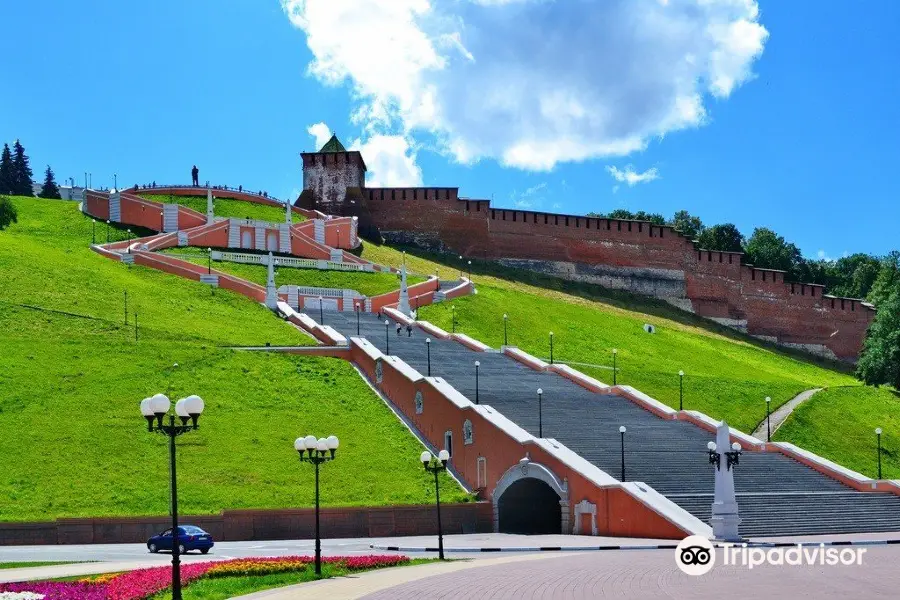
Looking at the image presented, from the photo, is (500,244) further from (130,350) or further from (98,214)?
(130,350)

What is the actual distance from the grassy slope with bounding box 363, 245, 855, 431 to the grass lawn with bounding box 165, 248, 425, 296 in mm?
4515

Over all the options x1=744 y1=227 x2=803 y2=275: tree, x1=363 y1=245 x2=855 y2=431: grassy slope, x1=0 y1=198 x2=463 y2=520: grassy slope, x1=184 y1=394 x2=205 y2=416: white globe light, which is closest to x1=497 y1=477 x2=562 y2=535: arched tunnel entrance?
x1=0 y1=198 x2=463 y2=520: grassy slope

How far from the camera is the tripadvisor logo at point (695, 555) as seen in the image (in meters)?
17.2

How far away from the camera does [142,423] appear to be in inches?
1303

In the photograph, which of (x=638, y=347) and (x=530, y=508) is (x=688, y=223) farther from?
(x=530, y=508)

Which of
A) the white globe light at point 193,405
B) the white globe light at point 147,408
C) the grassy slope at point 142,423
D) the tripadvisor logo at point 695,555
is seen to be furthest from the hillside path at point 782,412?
the white globe light at point 147,408

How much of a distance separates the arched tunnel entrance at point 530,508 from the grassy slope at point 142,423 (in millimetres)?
1436

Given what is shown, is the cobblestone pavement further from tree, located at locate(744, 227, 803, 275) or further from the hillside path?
tree, located at locate(744, 227, 803, 275)

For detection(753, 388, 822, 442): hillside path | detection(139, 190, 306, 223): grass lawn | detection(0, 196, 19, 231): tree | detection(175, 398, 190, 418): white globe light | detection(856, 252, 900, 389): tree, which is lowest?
detection(753, 388, 822, 442): hillside path

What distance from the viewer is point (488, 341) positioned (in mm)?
52312

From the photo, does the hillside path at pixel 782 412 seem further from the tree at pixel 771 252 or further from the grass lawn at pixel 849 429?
the tree at pixel 771 252

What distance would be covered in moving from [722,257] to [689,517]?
179 feet

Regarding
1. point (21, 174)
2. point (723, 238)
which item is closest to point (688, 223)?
point (723, 238)

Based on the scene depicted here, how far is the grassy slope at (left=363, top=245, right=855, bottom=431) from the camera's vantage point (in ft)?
146
